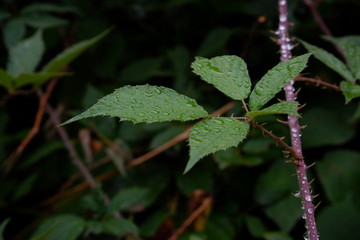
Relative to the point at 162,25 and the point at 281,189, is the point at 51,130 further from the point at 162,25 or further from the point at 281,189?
the point at 281,189

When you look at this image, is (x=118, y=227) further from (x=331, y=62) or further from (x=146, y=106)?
(x=331, y=62)

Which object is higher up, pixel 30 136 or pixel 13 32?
pixel 13 32

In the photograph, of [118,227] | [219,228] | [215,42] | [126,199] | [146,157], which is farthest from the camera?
[215,42]

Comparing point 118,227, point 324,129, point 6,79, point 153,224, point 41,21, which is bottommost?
point 153,224

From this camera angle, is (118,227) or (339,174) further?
(339,174)

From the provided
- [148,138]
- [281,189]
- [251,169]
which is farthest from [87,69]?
[281,189]

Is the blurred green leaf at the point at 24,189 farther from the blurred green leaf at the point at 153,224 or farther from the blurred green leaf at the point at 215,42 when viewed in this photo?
the blurred green leaf at the point at 215,42

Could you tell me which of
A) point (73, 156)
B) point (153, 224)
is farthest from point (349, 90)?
point (73, 156)

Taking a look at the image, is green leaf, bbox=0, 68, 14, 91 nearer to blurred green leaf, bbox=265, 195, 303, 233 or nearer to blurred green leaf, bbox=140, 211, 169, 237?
blurred green leaf, bbox=140, 211, 169, 237
